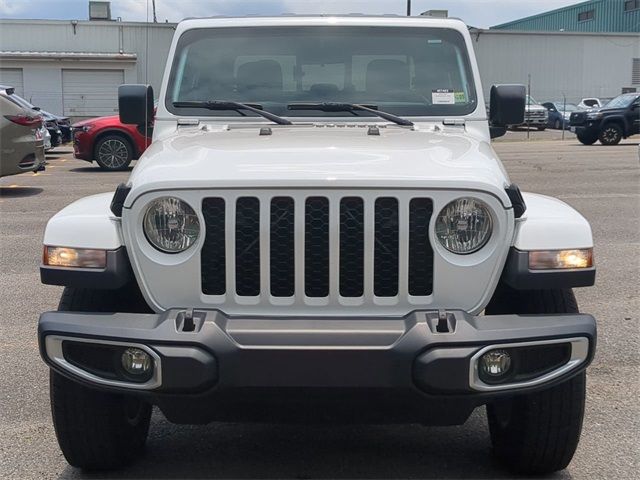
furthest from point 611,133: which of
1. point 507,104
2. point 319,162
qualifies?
point 319,162

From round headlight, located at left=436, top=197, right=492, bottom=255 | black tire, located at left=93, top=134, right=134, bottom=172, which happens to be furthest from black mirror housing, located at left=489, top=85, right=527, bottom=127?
black tire, located at left=93, top=134, right=134, bottom=172

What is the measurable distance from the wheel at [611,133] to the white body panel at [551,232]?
22489 mm

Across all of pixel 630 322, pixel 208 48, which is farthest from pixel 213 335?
pixel 630 322

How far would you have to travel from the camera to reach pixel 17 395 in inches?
177

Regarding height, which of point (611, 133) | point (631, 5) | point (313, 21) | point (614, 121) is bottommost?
point (611, 133)

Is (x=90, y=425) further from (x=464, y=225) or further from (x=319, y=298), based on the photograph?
(x=464, y=225)

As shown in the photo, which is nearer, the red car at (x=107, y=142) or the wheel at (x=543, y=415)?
the wheel at (x=543, y=415)

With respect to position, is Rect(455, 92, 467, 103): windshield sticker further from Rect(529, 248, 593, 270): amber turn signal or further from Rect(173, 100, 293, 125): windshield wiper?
Rect(529, 248, 593, 270): amber turn signal

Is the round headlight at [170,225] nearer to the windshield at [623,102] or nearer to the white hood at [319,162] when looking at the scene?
the white hood at [319,162]

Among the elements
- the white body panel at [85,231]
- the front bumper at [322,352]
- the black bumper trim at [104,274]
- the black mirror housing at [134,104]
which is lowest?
the front bumper at [322,352]

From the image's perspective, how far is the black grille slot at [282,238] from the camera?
9.93ft

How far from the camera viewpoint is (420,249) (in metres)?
3.05

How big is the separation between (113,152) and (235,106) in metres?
13.0

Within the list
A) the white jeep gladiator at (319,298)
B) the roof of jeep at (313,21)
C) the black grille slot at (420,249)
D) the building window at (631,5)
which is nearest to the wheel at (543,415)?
the white jeep gladiator at (319,298)
